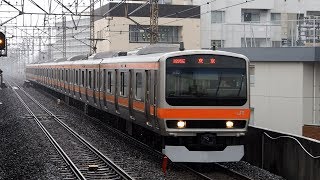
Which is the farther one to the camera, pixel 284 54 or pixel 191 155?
pixel 284 54

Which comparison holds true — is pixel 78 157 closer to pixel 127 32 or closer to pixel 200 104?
pixel 200 104

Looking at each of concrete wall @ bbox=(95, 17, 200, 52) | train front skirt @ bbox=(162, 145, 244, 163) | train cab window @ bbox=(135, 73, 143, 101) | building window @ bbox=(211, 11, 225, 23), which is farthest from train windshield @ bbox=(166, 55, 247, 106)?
concrete wall @ bbox=(95, 17, 200, 52)

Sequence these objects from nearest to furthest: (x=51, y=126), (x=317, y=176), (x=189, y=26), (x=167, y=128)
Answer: (x=317, y=176), (x=167, y=128), (x=51, y=126), (x=189, y=26)

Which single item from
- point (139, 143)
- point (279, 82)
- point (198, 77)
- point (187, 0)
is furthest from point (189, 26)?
point (198, 77)

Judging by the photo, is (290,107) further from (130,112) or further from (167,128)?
(167,128)

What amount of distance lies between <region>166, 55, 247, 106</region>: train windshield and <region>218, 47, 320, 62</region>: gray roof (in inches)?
402

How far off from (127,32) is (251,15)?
12006 millimetres

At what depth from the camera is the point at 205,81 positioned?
464 inches

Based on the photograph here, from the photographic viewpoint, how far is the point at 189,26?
51.7 m

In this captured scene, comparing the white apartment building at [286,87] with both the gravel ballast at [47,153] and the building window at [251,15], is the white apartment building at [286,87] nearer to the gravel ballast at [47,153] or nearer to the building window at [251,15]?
the gravel ballast at [47,153]

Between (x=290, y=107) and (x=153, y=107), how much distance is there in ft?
37.7

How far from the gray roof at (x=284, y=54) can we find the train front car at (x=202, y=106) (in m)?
10.2

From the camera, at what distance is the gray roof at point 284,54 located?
21219 millimetres

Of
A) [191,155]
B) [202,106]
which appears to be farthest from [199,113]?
[191,155]
